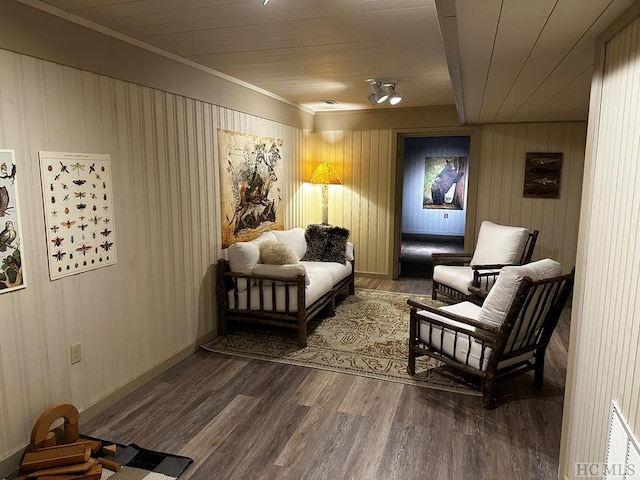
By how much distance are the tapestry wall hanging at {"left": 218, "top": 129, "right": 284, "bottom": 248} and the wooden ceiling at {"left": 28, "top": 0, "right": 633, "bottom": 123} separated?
66cm

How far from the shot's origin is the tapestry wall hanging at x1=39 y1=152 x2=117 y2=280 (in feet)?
7.75

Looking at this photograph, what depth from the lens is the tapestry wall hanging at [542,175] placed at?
5.28 meters

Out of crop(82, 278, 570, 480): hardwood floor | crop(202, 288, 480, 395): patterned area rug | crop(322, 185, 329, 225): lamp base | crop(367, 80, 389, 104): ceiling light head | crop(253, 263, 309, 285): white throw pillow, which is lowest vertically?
crop(82, 278, 570, 480): hardwood floor

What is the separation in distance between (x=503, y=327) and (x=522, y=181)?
3.40m

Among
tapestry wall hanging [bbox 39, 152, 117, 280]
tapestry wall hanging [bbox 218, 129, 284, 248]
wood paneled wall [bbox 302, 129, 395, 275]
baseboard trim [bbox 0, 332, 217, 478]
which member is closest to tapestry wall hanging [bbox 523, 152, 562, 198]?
wood paneled wall [bbox 302, 129, 395, 275]

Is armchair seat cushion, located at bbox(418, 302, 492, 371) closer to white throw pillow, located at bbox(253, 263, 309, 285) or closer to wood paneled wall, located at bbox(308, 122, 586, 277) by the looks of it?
white throw pillow, located at bbox(253, 263, 309, 285)

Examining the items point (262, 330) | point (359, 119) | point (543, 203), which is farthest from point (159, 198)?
point (543, 203)

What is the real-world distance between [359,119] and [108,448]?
4822 mm

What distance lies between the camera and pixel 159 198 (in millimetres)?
3217

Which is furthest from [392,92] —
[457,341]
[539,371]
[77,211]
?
[77,211]

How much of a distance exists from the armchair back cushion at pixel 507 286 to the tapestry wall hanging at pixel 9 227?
2.66 meters

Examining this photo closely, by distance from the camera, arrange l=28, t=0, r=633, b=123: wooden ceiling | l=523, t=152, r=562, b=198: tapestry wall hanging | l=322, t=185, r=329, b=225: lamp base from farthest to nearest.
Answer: l=322, t=185, r=329, b=225: lamp base
l=523, t=152, r=562, b=198: tapestry wall hanging
l=28, t=0, r=633, b=123: wooden ceiling

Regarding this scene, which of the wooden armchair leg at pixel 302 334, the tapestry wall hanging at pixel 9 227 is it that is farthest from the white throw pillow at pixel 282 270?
the tapestry wall hanging at pixel 9 227

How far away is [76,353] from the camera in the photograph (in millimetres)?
2578
